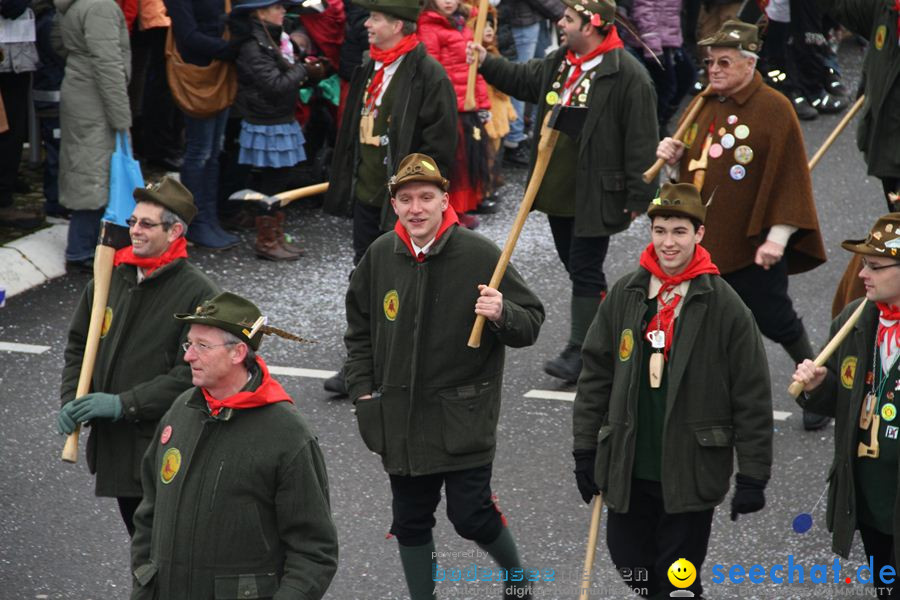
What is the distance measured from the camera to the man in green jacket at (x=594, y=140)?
8.37 meters

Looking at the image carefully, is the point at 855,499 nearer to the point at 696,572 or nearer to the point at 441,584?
the point at 696,572

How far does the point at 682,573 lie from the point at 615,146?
11.1 feet

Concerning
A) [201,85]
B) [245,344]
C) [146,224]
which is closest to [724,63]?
[146,224]

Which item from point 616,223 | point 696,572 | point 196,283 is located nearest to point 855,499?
point 696,572

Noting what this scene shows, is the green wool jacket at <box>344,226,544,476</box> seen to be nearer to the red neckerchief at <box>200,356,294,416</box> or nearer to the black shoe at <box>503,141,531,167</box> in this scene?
the red neckerchief at <box>200,356,294,416</box>

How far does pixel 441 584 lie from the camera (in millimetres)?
6691

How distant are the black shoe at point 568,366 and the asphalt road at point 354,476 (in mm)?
86

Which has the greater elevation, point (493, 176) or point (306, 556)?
point (306, 556)

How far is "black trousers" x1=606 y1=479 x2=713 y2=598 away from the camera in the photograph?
18.6 feet

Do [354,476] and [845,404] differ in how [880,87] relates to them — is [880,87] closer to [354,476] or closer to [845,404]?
[845,404]

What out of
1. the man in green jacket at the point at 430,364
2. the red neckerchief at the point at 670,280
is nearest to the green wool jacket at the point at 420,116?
the man in green jacket at the point at 430,364

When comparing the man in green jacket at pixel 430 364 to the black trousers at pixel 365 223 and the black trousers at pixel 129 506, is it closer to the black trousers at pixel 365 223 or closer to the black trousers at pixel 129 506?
the black trousers at pixel 129 506

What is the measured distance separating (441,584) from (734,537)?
1.41m

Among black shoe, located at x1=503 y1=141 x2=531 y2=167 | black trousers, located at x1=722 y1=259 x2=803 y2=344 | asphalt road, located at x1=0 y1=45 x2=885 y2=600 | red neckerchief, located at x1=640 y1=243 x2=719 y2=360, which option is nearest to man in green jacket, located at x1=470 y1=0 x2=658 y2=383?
black trousers, located at x1=722 y1=259 x2=803 y2=344
